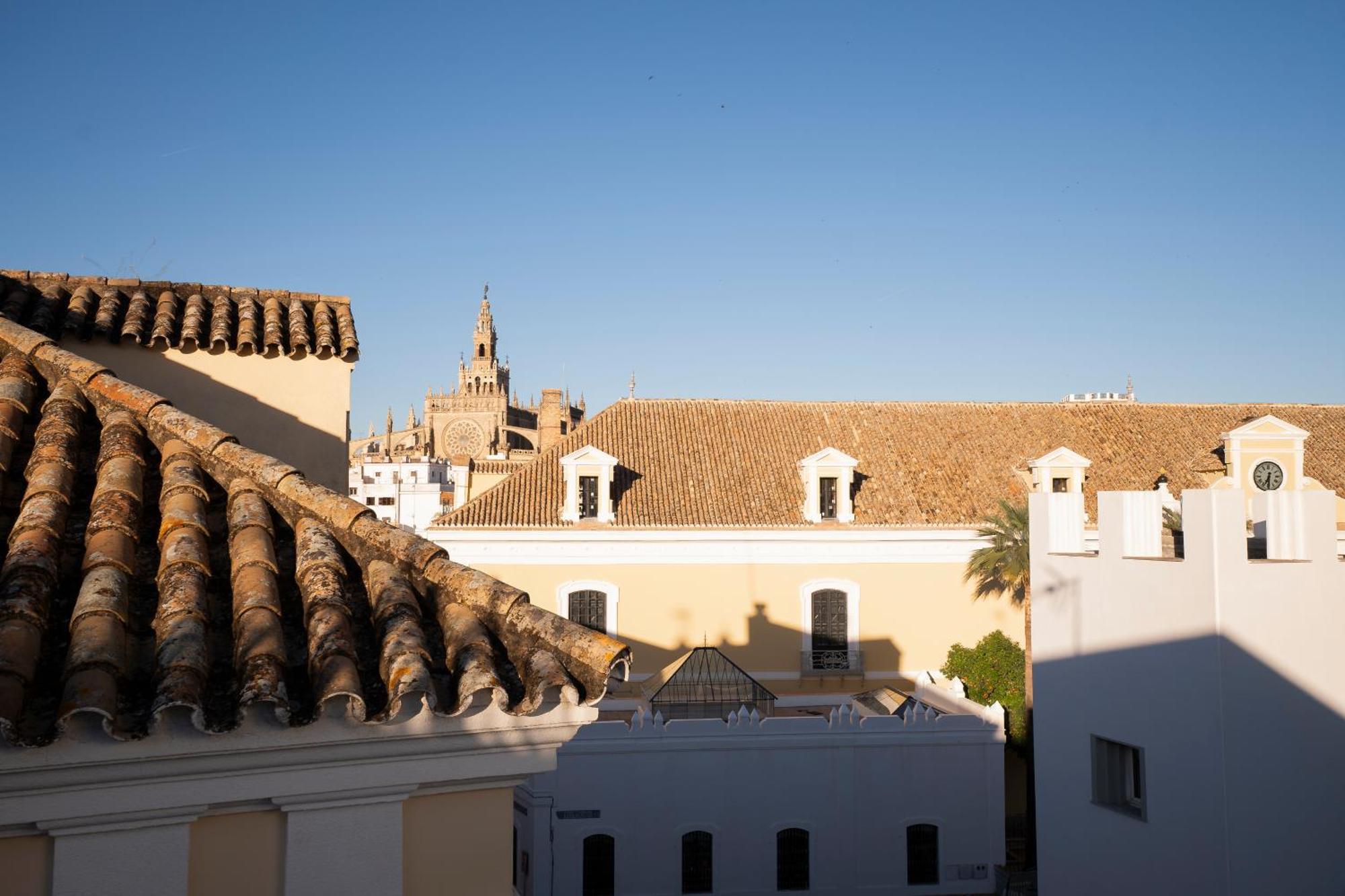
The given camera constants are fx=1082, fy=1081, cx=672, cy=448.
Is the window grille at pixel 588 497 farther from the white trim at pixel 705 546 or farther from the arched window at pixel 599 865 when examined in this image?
the arched window at pixel 599 865

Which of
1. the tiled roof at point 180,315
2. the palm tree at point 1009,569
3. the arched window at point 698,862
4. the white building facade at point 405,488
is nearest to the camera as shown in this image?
the tiled roof at point 180,315

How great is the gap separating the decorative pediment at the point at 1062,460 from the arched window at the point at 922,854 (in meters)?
9.69

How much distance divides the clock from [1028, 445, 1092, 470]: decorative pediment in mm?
3585

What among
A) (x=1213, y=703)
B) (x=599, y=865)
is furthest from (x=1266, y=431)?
(x=599, y=865)

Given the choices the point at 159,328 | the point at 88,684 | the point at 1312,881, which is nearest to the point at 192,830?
the point at 88,684

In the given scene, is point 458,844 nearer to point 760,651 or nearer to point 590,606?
point 590,606

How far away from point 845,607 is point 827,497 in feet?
8.30

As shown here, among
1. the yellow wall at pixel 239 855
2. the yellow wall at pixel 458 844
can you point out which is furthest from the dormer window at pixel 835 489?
the yellow wall at pixel 239 855

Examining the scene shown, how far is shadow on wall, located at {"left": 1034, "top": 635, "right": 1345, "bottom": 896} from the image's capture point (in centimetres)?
1156

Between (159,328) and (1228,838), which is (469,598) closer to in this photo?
(159,328)

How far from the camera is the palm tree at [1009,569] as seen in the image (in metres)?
22.5

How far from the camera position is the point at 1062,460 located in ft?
82.4

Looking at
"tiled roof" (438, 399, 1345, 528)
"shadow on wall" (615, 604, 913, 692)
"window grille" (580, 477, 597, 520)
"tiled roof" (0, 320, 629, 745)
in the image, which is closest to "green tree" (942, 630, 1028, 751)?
"shadow on wall" (615, 604, 913, 692)

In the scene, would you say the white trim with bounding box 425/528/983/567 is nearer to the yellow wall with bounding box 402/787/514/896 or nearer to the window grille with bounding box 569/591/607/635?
the window grille with bounding box 569/591/607/635
